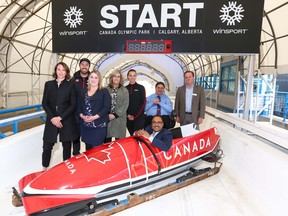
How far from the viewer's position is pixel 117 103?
116 inches

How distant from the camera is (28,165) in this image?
9.28 ft

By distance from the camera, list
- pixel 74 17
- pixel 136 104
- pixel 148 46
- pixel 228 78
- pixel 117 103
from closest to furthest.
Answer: pixel 117 103 < pixel 136 104 < pixel 148 46 < pixel 74 17 < pixel 228 78

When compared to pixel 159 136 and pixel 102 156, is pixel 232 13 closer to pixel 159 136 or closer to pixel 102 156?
pixel 159 136

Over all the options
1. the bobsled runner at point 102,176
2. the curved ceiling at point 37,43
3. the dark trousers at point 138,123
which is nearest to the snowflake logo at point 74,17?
the curved ceiling at point 37,43

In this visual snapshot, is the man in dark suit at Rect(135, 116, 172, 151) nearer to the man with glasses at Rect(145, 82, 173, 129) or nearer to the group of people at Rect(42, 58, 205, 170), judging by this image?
the group of people at Rect(42, 58, 205, 170)

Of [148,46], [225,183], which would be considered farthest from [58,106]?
[225,183]

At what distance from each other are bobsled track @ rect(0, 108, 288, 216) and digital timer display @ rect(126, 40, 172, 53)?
5.73 feet

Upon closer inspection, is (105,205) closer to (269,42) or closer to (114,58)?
(269,42)

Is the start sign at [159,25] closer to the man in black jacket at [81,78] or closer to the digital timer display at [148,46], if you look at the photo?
the digital timer display at [148,46]

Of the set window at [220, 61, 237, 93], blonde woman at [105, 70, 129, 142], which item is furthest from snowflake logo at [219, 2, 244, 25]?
window at [220, 61, 237, 93]

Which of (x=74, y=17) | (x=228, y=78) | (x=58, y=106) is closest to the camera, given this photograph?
(x=58, y=106)

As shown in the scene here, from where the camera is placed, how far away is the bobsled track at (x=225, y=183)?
2158mm

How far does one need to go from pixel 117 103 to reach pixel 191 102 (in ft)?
3.85

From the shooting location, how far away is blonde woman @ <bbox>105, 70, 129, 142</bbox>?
2930 millimetres
